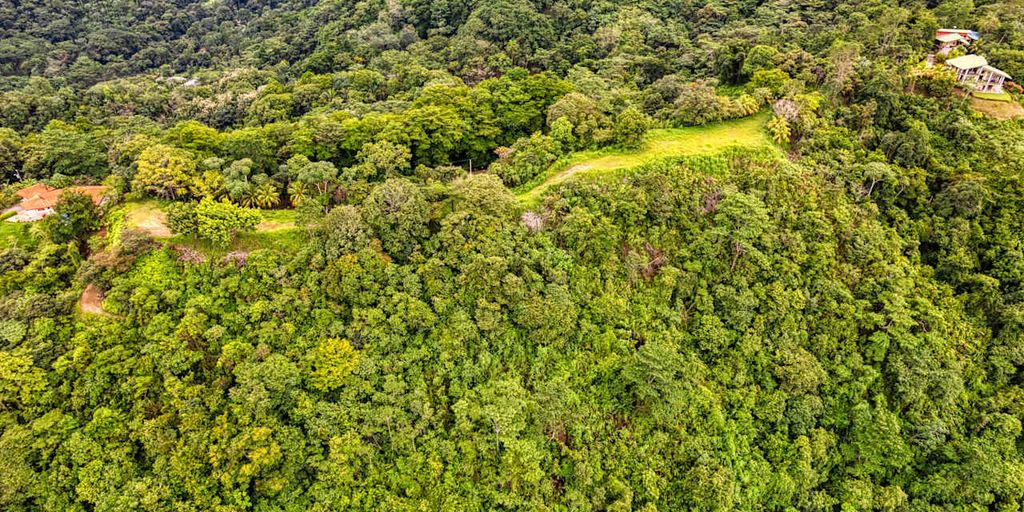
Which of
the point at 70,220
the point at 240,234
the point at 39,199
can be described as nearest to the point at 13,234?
the point at 39,199

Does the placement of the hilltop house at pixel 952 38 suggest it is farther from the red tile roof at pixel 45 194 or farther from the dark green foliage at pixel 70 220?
the red tile roof at pixel 45 194

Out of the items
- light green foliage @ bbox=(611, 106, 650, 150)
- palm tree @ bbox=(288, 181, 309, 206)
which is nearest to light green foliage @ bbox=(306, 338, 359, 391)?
palm tree @ bbox=(288, 181, 309, 206)

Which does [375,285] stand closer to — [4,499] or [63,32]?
[4,499]

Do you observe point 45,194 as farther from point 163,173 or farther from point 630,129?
point 630,129

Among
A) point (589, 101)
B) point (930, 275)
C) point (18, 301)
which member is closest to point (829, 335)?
point (930, 275)

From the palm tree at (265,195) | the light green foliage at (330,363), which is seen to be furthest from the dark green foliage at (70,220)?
the light green foliage at (330,363)
